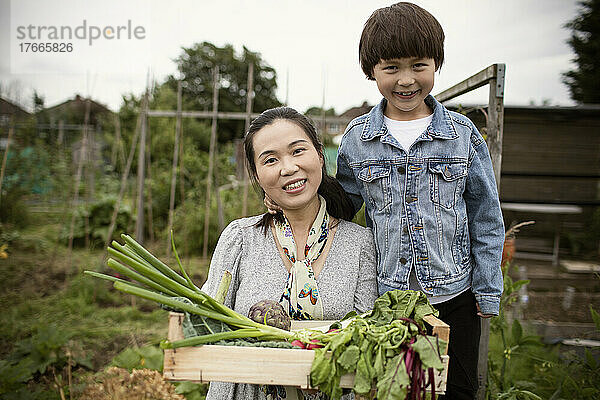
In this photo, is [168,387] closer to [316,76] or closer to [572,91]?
[316,76]

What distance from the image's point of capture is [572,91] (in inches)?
305

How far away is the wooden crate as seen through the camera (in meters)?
1.32

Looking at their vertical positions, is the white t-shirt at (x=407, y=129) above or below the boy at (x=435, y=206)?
above

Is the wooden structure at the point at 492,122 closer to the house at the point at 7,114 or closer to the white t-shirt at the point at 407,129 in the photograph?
the white t-shirt at the point at 407,129

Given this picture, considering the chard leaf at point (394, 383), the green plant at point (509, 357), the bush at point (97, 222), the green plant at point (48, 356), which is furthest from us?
the bush at point (97, 222)

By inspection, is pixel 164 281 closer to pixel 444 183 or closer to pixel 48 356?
pixel 444 183

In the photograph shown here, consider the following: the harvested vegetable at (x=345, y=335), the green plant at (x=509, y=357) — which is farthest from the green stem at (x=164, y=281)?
the green plant at (x=509, y=357)

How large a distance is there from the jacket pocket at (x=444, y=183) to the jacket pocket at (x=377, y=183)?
0.17 m

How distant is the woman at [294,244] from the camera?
5.89 ft

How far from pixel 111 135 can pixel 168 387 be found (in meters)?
14.4

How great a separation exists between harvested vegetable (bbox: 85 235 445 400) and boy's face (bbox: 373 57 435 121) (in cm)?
75

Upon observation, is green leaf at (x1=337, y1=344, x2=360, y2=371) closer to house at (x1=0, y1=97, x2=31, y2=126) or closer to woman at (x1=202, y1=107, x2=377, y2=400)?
woman at (x1=202, y1=107, x2=377, y2=400)

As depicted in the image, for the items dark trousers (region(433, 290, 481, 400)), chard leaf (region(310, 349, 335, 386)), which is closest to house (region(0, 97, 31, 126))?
dark trousers (region(433, 290, 481, 400))

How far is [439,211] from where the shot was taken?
188cm
